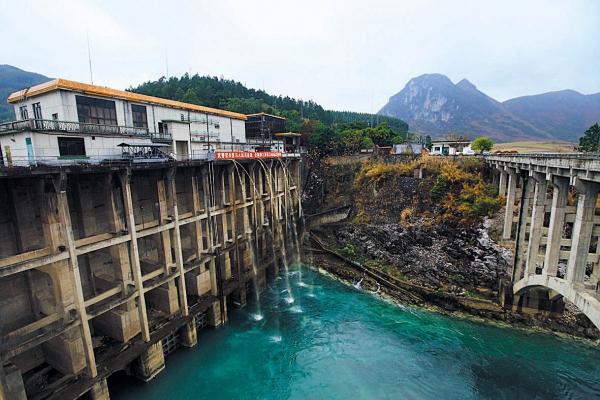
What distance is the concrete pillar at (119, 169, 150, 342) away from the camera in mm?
17875

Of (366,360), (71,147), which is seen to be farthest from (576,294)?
(71,147)

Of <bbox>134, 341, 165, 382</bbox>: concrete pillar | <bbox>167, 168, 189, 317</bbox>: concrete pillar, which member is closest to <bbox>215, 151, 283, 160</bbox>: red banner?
<bbox>167, 168, 189, 317</bbox>: concrete pillar

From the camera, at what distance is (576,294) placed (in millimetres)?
16453

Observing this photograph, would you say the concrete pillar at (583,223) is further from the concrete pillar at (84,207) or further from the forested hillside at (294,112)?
the forested hillside at (294,112)

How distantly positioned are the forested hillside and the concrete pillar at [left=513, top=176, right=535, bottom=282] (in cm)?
3232

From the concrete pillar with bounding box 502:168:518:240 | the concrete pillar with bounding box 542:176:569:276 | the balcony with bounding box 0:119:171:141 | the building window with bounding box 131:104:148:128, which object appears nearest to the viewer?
the balcony with bounding box 0:119:171:141

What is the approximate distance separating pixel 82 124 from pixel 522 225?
33599mm

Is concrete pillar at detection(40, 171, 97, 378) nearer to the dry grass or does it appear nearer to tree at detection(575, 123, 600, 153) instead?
tree at detection(575, 123, 600, 153)

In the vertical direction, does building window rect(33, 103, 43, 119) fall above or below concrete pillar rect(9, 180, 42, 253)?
above

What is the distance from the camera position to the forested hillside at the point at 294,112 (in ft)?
181

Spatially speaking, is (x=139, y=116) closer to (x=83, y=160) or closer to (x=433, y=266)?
(x=83, y=160)

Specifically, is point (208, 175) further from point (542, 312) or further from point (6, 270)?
point (542, 312)

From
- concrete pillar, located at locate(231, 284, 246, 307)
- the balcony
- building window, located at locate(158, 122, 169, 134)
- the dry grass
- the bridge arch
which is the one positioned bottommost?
concrete pillar, located at locate(231, 284, 246, 307)

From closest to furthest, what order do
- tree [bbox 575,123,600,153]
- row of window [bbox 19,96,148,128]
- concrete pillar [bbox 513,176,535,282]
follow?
row of window [bbox 19,96,148,128] < concrete pillar [bbox 513,176,535,282] < tree [bbox 575,123,600,153]
